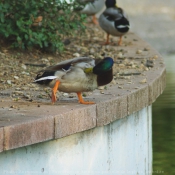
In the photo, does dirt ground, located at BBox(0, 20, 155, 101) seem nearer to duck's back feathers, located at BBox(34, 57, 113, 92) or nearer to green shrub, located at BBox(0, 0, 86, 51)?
green shrub, located at BBox(0, 0, 86, 51)

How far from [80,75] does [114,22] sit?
5.23m

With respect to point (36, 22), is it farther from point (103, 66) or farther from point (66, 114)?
point (66, 114)

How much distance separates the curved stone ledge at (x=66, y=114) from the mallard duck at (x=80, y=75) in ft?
0.44

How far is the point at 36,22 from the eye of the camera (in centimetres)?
819

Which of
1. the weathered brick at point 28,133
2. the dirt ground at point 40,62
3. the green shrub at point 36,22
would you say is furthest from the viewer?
the green shrub at point 36,22

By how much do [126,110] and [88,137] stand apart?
51cm

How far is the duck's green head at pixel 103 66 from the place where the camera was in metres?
5.40

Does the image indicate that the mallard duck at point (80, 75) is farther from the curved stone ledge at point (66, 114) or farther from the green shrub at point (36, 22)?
the green shrub at point (36, 22)

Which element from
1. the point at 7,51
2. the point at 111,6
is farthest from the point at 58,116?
the point at 111,6

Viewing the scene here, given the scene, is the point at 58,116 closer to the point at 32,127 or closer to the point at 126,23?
the point at 32,127

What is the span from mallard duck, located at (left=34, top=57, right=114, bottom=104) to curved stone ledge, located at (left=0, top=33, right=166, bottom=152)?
0.13 meters

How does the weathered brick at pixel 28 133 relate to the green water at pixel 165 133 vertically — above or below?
above

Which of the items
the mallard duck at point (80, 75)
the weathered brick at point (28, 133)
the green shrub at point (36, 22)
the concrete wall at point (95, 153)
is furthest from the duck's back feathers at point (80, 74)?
the green shrub at point (36, 22)

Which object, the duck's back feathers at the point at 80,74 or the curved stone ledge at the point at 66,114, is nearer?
the curved stone ledge at the point at 66,114
